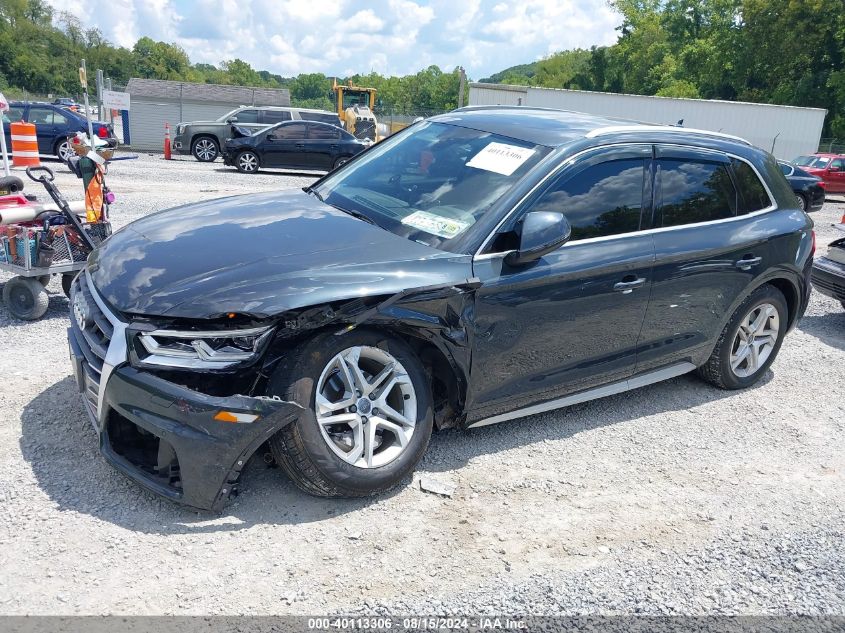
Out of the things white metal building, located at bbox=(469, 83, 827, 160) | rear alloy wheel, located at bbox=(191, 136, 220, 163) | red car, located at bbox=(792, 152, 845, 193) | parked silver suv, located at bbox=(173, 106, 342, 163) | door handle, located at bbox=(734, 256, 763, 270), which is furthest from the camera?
white metal building, located at bbox=(469, 83, 827, 160)

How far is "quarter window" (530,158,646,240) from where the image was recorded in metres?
3.84

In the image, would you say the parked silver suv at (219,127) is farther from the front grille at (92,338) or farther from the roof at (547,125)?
the front grille at (92,338)

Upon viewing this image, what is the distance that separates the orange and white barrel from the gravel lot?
1144 centimetres

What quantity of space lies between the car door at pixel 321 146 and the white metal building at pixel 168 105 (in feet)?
33.2

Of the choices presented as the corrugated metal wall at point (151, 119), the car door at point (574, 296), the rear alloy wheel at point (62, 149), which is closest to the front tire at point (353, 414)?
the car door at point (574, 296)

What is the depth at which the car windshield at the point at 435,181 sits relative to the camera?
3.72 m

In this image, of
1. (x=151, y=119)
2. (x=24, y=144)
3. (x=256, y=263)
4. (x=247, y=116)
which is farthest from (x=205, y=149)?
(x=256, y=263)

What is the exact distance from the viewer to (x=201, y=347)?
9.73 feet

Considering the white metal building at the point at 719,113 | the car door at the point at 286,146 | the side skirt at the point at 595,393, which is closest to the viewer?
the side skirt at the point at 595,393

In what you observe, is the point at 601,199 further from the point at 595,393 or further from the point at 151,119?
the point at 151,119

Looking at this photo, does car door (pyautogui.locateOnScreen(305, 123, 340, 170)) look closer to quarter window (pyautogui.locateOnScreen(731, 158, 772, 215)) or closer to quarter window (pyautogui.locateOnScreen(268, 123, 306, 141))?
quarter window (pyautogui.locateOnScreen(268, 123, 306, 141))

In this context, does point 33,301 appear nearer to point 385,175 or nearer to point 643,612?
point 385,175

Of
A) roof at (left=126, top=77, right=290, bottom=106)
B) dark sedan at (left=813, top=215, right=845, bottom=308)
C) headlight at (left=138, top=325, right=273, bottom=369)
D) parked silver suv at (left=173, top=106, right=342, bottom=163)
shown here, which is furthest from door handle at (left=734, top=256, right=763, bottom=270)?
roof at (left=126, top=77, right=290, bottom=106)

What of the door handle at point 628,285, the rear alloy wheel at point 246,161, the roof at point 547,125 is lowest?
the rear alloy wheel at point 246,161
